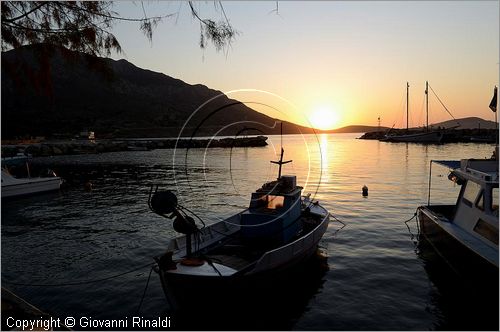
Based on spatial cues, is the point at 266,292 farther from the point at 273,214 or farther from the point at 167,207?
the point at 167,207

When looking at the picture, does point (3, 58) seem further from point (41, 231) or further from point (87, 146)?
point (87, 146)

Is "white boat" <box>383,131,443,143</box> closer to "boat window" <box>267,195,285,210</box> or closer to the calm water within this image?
the calm water

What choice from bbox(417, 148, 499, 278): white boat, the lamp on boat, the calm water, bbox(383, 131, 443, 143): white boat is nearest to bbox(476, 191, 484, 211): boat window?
bbox(417, 148, 499, 278): white boat

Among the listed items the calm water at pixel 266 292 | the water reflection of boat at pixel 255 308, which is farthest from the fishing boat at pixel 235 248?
the calm water at pixel 266 292

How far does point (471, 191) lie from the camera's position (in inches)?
630

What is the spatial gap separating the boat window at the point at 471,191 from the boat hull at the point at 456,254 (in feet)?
6.01

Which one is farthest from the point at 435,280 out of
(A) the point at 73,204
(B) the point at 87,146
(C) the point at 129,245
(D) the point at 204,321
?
(B) the point at 87,146

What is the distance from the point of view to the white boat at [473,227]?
13.2m

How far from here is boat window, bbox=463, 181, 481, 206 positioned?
1539cm

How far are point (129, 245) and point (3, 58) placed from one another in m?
17.1

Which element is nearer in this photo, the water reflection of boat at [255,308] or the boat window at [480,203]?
the water reflection of boat at [255,308]

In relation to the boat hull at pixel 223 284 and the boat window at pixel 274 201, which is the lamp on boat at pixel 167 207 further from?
the boat window at pixel 274 201

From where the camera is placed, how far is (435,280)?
16.6 m

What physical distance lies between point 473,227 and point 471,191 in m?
1.63
